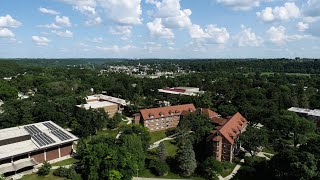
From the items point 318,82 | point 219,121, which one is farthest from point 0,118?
point 318,82

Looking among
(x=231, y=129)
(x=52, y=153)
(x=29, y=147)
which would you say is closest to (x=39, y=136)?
(x=29, y=147)

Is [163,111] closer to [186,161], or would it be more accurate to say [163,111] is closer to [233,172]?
[186,161]

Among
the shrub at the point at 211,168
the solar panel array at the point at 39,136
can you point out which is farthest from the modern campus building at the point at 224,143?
the solar panel array at the point at 39,136

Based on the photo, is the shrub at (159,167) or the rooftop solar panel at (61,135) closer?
the shrub at (159,167)

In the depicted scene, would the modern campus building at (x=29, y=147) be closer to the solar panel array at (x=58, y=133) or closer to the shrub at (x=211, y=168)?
the solar panel array at (x=58, y=133)

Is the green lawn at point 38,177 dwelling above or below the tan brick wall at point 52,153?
below

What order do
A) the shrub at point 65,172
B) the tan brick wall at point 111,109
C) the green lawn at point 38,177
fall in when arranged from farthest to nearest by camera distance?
the tan brick wall at point 111,109
the green lawn at point 38,177
the shrub at point 65,172

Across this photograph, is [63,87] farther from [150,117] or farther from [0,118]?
[150,117]

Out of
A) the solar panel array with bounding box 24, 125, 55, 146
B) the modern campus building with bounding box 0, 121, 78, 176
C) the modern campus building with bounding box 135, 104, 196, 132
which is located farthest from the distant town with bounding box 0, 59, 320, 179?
the modern campus building with bounding box 135, 104, 196, 132
